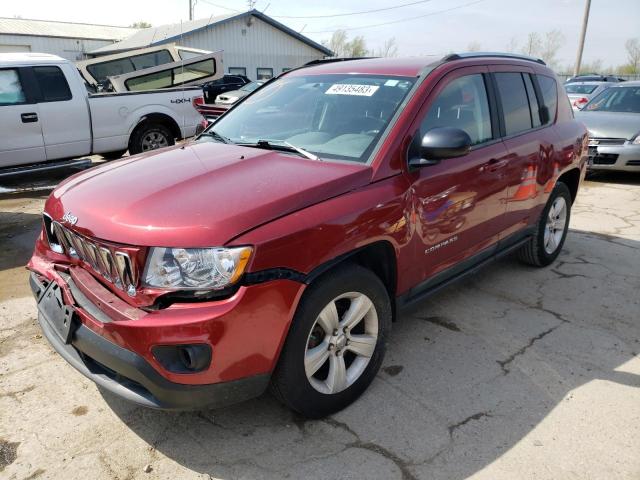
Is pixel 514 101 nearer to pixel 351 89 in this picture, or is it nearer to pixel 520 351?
pixel 351 89

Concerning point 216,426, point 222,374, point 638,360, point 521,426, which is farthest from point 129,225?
point 638,360

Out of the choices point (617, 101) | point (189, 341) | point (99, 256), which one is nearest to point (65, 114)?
point (99, 256)

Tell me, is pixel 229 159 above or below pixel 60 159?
above

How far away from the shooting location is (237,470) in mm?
2381

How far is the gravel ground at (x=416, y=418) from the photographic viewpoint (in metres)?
2.41

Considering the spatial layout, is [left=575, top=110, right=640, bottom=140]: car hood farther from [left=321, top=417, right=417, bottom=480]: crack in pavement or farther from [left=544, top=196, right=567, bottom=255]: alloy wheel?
[left=321, top=417, right=417, bottom=480]: crack in pavement

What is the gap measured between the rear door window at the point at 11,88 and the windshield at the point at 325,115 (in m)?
5.55

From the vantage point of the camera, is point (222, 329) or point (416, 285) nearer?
point (222, 329)

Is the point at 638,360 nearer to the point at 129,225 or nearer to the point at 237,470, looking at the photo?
the point at 237,470

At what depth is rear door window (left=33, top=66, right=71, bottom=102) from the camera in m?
7.96

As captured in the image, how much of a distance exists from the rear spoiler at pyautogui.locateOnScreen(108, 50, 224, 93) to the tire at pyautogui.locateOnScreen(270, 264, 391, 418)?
8241 mm

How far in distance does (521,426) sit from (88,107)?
8.11 meters

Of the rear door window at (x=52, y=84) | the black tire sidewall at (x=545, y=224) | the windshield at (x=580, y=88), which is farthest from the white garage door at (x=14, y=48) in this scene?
the black tire sidewall at (x=545, y=224)

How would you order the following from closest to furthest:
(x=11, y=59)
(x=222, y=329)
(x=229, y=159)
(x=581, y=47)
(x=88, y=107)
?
1. (x=222, y=329)
2. (x=229, y=159)
3. (x=11, y=59)
4. (x=88, y=107)
5. (x=581, y=47)
